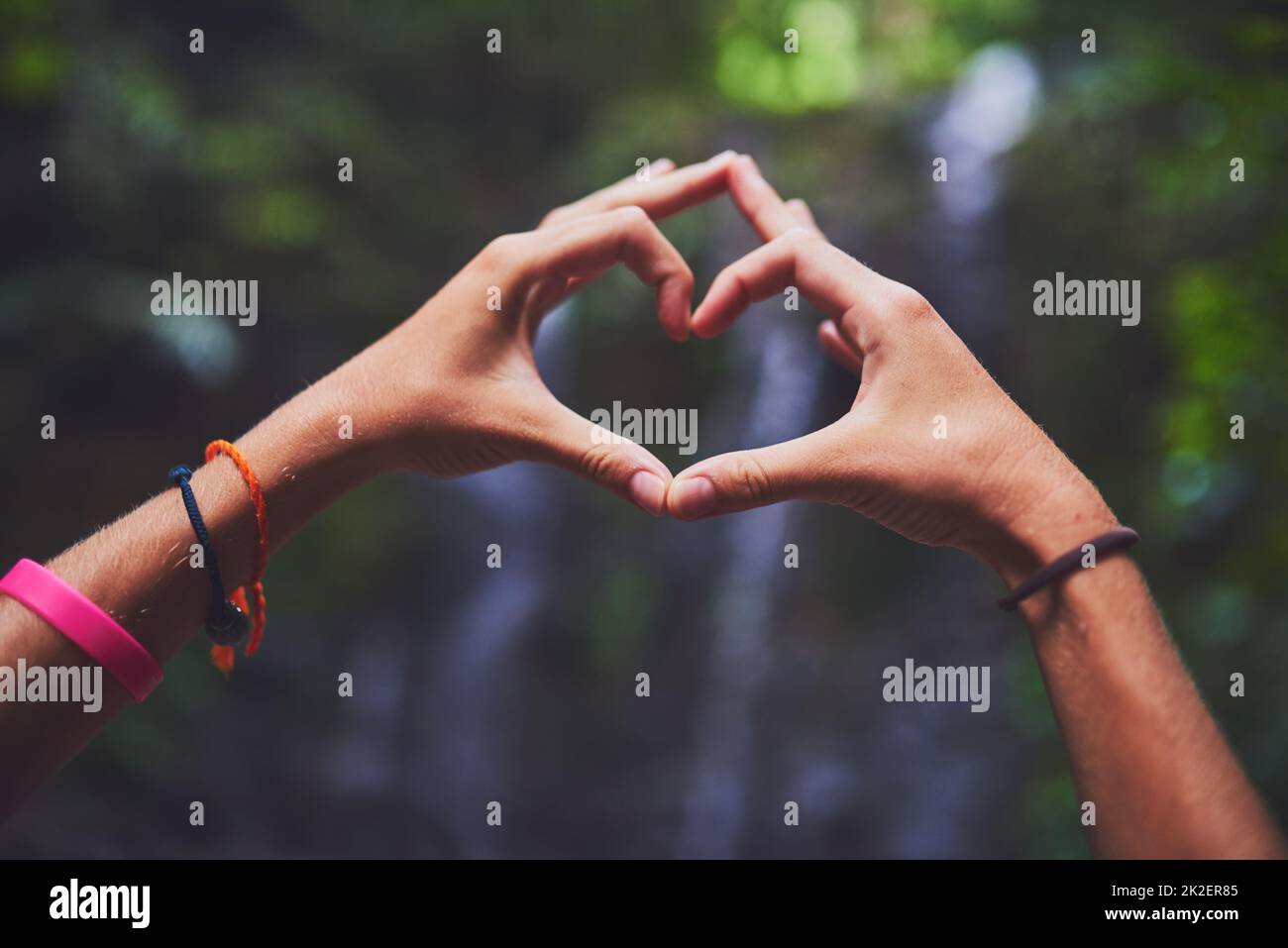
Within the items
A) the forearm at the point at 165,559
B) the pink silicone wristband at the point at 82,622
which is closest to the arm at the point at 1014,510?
the forearm at the point at 165,559

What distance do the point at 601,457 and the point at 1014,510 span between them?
2.18ft

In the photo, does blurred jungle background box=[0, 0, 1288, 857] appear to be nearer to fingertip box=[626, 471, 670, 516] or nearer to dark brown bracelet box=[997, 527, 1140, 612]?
dark brown bracelet box=[997, 527, 1140, 612]

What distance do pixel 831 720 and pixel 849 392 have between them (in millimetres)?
2142

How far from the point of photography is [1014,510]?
4.86 ft

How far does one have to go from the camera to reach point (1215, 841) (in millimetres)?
1278

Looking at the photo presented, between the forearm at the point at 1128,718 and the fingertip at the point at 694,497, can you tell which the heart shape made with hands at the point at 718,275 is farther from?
the forearm at the point at 1128,718

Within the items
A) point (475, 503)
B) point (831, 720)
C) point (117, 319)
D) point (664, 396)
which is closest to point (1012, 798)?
point (831, 720)

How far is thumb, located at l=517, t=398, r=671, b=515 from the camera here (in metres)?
1.49

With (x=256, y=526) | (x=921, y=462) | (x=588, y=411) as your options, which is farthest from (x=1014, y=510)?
(x=588, y=411)

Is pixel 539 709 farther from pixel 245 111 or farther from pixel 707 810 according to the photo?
pixel 245 111

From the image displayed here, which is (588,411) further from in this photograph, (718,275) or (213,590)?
(213,590)

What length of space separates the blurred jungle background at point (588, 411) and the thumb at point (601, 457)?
11.5ft

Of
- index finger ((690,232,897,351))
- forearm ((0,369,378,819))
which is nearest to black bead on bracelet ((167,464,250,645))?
forearm ((0,369,378,819))

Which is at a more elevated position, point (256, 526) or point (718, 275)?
point (718, 275)
